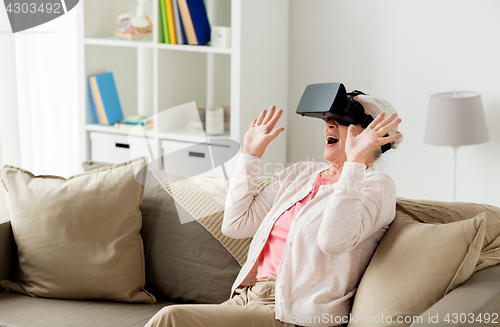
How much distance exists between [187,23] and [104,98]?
69cm

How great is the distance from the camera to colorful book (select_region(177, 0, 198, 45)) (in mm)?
2828

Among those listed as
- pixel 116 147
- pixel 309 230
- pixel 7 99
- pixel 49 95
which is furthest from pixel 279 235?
pixel 49 95

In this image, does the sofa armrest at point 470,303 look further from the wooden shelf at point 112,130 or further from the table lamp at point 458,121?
the wooden shelf at point 112,130

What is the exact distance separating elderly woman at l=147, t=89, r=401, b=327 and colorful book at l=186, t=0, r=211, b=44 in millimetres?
1300

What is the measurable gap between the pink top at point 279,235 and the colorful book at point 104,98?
1.85 metres

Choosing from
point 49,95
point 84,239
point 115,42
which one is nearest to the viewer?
point 84,239

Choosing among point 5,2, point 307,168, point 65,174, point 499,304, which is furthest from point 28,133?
point 499,304

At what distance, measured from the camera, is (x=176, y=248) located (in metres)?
1.90

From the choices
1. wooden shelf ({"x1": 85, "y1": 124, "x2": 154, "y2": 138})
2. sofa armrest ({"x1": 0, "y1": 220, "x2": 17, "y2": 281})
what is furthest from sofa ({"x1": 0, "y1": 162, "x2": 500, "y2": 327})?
wooden shelf ({"x1": 85, "y1": 124, "x2": 154, "y2": 138})

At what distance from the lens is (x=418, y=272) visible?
4.33 feet

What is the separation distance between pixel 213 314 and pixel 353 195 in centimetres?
47

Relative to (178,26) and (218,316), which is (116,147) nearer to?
(178,26)

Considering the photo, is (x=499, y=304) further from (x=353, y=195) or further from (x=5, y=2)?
(x=5, y=2)

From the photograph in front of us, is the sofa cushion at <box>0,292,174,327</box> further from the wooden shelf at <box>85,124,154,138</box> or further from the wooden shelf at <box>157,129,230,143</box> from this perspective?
the wooden shelf at <box>85,124,154,138</box>
